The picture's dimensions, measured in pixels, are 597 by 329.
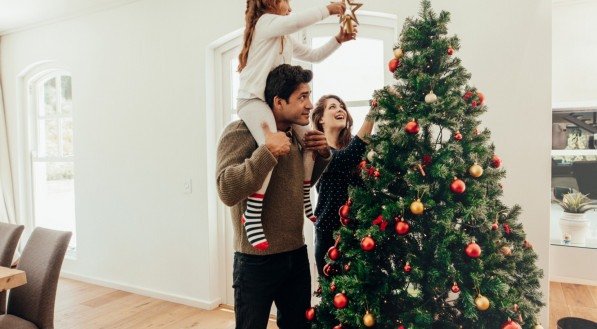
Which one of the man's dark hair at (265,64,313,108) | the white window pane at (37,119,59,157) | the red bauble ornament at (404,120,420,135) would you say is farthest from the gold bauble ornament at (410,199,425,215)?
the white window pane at (37,119,59,157)

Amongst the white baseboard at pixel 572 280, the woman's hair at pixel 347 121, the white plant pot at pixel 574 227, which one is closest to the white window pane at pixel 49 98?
the woman's hair at pixel 347 121

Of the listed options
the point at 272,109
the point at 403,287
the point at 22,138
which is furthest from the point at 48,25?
the point at 403,287

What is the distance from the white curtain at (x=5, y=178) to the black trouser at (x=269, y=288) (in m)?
4.36

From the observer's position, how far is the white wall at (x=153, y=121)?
228 centimetres

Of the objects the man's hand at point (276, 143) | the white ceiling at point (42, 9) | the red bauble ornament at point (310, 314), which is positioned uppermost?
the white ceiling at point (42, 9)

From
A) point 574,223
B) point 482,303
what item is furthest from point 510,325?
point 574,223

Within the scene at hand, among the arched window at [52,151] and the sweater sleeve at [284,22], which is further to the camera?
the arched window at [52,151]

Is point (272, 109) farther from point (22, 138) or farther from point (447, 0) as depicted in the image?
point (22, 138)

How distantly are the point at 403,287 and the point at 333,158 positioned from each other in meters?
0.56

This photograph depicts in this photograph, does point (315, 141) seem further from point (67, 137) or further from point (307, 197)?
point (67, 137)

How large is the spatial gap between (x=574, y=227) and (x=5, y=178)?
213 inches

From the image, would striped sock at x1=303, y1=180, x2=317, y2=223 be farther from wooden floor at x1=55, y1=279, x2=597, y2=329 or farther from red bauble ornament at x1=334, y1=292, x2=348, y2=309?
wooden floor at x1=55, y1=279, x2=597, y2=329

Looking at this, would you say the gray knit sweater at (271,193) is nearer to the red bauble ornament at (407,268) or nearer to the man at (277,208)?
the man at (277,208)

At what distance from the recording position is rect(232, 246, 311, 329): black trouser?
1.35 meters
